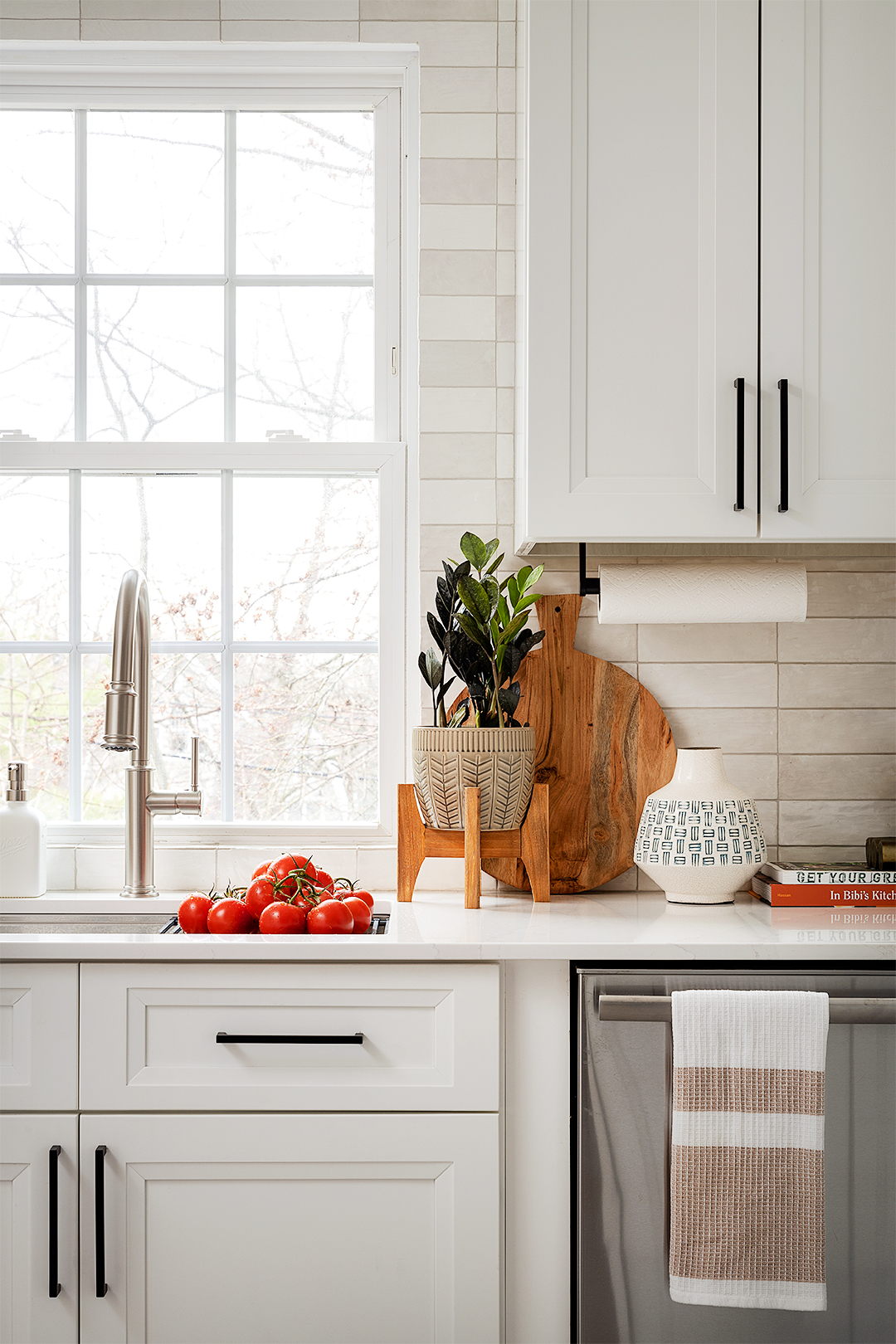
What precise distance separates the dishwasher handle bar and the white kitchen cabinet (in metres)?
0.71

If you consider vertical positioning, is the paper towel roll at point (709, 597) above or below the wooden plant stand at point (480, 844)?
above

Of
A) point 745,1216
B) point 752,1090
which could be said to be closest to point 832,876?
point 752,1090

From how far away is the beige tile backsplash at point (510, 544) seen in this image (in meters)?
1.80

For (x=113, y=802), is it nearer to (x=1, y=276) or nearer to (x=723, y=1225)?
(x=1, y=276)

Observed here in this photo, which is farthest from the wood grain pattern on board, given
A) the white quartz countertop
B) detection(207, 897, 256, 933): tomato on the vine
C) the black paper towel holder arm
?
detection(207, 897, 256, 933): tomato on the vine

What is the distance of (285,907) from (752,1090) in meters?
0.72

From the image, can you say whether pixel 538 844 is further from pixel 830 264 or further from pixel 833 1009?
pixel 830 264

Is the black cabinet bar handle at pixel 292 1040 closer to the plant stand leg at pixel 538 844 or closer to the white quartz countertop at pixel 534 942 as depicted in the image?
the white quartz countertop at pixel 534 942

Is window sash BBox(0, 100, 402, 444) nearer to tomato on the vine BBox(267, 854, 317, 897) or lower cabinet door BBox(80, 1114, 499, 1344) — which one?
tomato on the vine BBox(267, 854, 317, 897)

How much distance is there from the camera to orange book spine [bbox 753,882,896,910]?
1548mm

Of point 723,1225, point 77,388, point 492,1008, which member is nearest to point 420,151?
point 77,388

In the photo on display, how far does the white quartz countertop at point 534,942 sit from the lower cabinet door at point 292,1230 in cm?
23

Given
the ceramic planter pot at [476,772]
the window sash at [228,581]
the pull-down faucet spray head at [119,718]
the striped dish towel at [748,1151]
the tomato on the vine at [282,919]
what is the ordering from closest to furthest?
the striped dish towel at [748,1151]
the tomato on the vine at [282,919]
the ceramic planter pot at [476,772]
the pull-down faucet spray head at [119,718]
the window sash at [228,581]

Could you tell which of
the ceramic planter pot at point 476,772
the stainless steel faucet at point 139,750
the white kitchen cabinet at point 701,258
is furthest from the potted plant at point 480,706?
the stainless steel faucet at point 139,750
